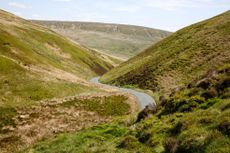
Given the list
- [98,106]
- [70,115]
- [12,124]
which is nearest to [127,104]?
[98,106]

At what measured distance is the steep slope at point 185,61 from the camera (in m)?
69.8

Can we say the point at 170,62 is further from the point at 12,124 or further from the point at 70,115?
the point at 12,124

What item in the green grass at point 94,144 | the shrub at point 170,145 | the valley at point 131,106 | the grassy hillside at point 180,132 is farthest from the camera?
the green grass at point 94,144

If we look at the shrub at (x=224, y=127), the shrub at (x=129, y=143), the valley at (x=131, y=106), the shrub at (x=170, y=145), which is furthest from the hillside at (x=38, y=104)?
the shrub at (x=224, y=127)

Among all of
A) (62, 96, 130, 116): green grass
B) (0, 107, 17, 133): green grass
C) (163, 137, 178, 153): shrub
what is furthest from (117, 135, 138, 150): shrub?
(62, 96, 130, 116): green grass

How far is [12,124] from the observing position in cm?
3794

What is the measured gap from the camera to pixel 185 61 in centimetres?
7738

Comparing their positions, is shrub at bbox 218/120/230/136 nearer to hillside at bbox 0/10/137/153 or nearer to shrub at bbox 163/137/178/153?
shrub at bbox 163/137/178/153

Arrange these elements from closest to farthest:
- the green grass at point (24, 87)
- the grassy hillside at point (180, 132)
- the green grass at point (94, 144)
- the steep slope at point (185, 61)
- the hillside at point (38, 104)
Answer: the grassy hillside at point (180, 132) < the green grass at point (94, 144) < the hillside at point (38, 104) < the green grass at point (24, 87) < the steep slope at point (185, 61)

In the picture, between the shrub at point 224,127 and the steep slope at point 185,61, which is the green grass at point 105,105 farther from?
the shrub at point 224,127

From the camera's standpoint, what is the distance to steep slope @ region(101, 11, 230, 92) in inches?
2746

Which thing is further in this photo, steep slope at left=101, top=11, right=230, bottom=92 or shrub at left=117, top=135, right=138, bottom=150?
steep slope at left=101, top=11, right=230, bottom=92

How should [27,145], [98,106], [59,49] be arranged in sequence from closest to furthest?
[27,145] < [98,106] < [59,49]

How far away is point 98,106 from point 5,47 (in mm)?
31207
